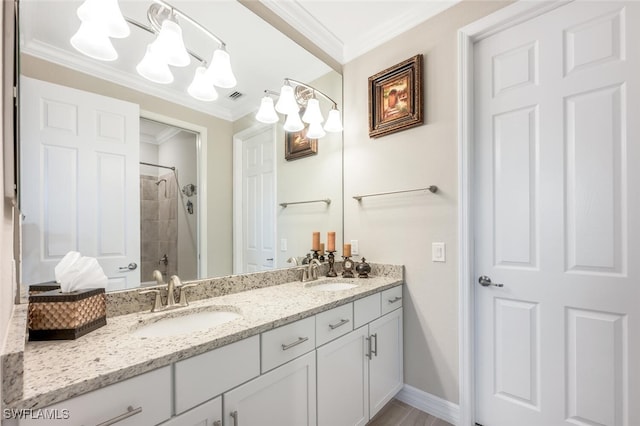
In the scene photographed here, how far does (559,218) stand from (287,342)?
58.6 inches

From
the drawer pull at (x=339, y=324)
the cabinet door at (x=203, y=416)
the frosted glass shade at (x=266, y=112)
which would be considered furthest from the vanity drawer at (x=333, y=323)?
the frosted glass shade at (x=266, y=112)

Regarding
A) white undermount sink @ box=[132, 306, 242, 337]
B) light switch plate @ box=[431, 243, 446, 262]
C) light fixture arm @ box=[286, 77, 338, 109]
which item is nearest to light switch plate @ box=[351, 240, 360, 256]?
light switch plate @ box=[431, 243, 446, 262]

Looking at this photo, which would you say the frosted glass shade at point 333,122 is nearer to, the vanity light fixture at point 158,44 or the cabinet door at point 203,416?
the vanity light fixture at point 158,44

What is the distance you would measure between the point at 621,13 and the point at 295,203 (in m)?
1.98

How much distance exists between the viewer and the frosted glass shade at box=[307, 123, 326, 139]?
209 cm

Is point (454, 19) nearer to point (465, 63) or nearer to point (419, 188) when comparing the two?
point (465, 63)

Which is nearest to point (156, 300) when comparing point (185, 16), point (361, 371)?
point (361, 371)

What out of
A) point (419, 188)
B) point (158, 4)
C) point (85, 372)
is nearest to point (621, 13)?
point (419, 188)

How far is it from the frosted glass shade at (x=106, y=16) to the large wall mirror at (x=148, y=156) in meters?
0.08

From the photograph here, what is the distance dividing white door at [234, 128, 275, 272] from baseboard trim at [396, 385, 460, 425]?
1.26m

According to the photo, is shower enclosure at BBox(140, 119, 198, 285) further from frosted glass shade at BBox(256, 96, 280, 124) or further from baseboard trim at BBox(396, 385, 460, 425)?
baseboard trim at BBox(396, 385, 460, 425)

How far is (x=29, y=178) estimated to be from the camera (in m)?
1.04

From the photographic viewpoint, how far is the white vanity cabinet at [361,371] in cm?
136

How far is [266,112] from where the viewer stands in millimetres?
1842
